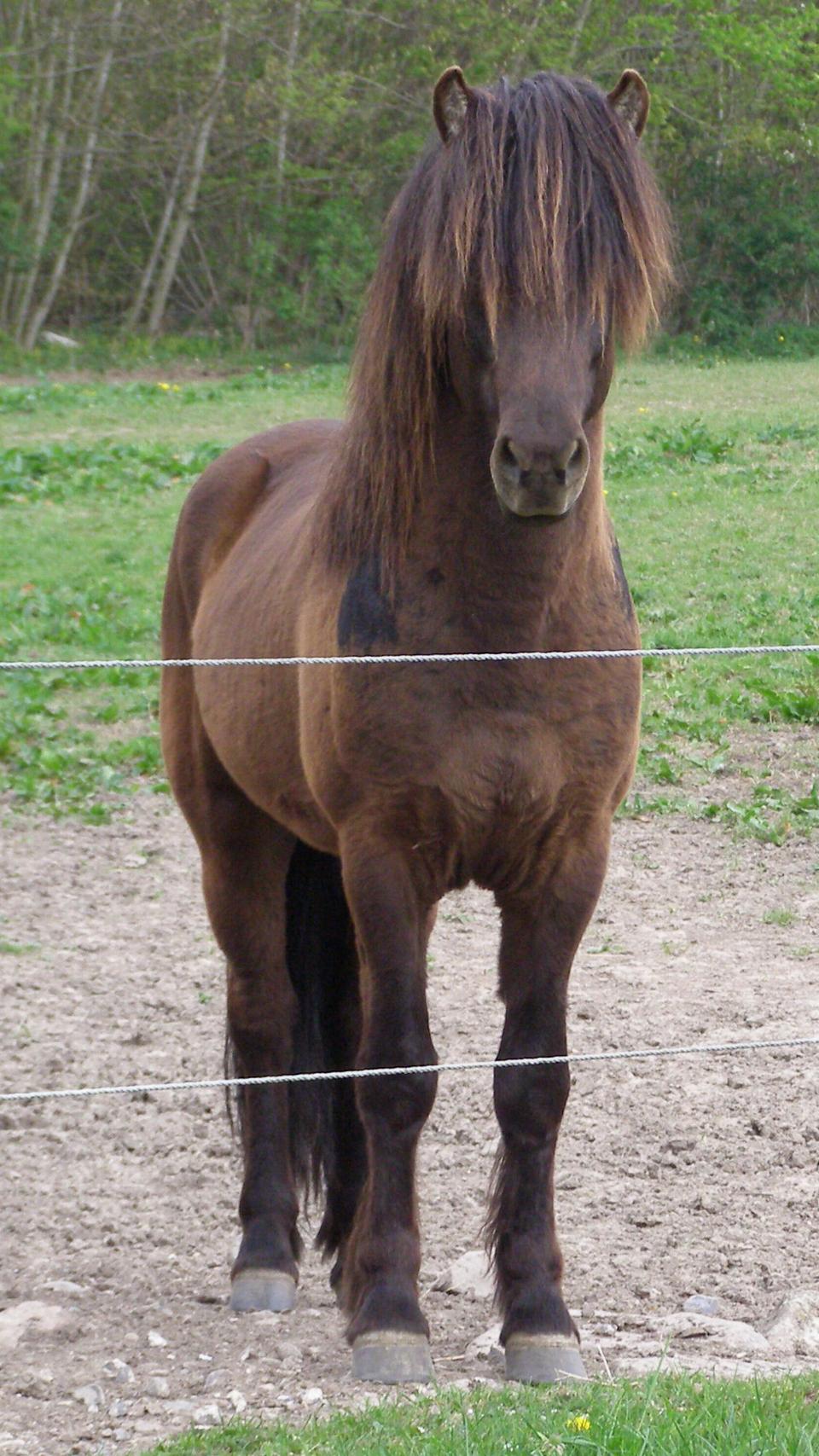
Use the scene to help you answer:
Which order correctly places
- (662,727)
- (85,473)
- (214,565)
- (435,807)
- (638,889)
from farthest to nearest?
(85,473) < (662,727) < (638,889) < (214,565) < (435,807)

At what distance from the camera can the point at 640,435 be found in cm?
1500

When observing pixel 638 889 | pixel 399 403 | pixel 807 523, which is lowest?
pixel 638 889

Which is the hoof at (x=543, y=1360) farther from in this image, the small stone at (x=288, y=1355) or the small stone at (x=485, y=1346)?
the small stone at (x=288, y=1355)

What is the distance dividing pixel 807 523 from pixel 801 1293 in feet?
26.8

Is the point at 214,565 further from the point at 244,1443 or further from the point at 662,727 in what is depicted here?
the point at 662,727

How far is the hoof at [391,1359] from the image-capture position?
3168 mm

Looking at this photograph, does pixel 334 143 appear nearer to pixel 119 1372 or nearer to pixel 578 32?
pixel 578 32

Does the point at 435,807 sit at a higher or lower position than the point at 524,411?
lower

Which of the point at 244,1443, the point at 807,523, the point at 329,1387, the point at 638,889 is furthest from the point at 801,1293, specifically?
the point at 807,523

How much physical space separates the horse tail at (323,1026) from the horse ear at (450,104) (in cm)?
193

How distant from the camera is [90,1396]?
10.1 feet

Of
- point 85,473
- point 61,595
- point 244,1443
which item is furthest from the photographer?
point 85,473

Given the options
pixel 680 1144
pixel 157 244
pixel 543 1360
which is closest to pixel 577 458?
pixel 543 1360

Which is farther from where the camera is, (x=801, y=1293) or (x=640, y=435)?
(x=640, y=435)
